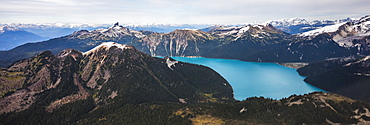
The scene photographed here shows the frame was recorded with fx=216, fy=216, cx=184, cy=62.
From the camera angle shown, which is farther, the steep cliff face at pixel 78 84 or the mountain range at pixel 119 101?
the steep cliff face at pixel 78 84

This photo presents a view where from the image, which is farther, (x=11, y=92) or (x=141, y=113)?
(x=11, y=92)

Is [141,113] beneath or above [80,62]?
beneath

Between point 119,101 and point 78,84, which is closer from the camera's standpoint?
point 119,101

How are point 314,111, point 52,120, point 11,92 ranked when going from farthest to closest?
1. point 11,92
2. point 52,120
3. point 314,111

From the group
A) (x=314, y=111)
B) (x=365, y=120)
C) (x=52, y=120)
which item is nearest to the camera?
(x=365, y=120)

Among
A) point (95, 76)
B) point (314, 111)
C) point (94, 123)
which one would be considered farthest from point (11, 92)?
point (314, 111)

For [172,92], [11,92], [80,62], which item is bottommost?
[172,92]

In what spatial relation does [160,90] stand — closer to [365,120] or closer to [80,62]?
[80,62]

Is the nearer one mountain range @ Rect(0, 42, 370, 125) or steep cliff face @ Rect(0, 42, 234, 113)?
mountain range @ Rect(0, 42, 370, 125)

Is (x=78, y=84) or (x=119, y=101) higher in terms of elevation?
(x=78, y=84)

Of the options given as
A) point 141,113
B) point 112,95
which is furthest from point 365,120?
point 112,95
